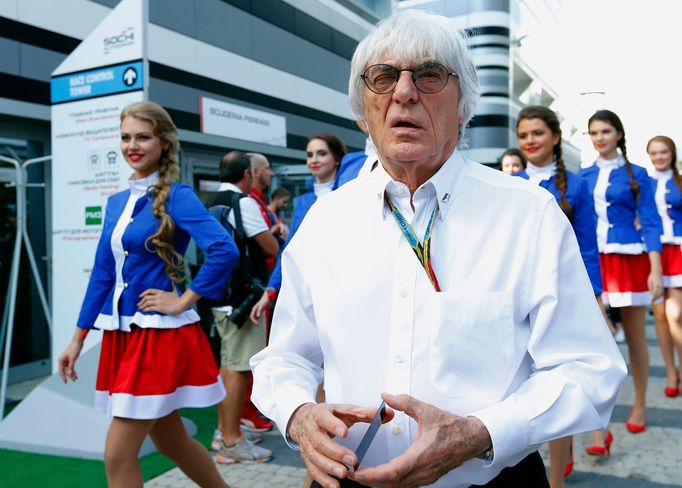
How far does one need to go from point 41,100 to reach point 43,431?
144 inches

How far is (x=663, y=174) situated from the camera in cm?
574

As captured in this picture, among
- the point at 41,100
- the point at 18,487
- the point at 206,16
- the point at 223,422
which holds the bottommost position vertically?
the point at 18,487

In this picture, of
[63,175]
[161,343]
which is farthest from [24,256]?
[161,343]

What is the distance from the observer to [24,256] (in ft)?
22.1

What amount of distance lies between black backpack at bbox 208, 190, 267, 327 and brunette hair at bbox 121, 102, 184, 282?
127 cm

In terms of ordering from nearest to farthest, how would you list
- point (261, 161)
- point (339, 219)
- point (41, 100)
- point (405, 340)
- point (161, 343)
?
point (405, 340) < point (339, 219) < point (161, 343) < point (261, 161) < point (41, 100)

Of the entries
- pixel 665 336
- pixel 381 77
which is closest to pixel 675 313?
pixel 665 336

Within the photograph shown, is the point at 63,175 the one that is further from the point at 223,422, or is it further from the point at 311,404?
the point at 311,404

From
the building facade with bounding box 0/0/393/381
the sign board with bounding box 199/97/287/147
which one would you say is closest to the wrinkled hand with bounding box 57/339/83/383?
the building facade with bounding box 0/0/393/381

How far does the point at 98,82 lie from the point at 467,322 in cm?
407

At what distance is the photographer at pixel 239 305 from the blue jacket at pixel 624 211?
7.69ft

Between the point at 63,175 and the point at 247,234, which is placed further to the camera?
the point at 63,175

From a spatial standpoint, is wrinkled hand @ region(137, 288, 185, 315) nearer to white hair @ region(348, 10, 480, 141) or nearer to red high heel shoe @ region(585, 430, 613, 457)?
white hair @ region(348, 10, 480, 141)

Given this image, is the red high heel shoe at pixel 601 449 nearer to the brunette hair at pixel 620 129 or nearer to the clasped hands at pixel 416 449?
the brunette hair at pixel 620 129
